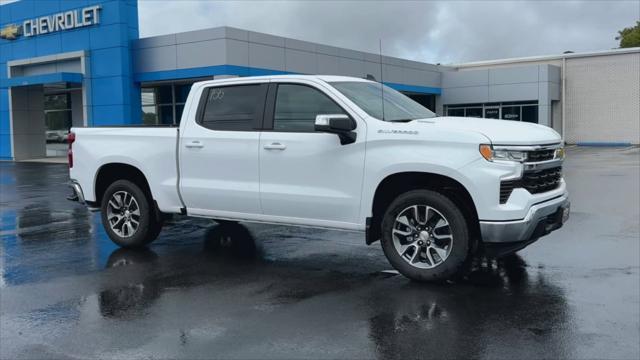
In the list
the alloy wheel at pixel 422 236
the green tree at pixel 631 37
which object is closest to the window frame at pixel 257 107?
the alloy wheel at pixel 422 236

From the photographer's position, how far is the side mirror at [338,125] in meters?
6.20

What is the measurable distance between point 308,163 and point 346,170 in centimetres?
44

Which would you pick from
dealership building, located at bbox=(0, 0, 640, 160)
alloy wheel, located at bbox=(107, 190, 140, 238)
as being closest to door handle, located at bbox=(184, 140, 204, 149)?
alloy wheel, located at bbox=(107, 190, 140, 238)

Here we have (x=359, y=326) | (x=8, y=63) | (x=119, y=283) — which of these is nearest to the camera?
(x=359, y=326)

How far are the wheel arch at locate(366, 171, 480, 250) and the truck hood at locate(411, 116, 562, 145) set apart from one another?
1.63 ft

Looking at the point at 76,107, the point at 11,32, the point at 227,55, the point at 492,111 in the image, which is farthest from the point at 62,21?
the point at 492,111

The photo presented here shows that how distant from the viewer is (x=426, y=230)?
6.18 meters

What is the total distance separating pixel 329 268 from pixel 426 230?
1.28 m

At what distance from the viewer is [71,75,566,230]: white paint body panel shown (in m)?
5.83

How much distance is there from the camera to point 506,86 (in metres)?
39.7

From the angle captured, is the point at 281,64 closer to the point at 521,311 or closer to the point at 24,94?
the point at 24,94

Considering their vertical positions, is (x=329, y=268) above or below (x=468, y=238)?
below

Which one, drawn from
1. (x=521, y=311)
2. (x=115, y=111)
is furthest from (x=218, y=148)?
(x=115, y=111)

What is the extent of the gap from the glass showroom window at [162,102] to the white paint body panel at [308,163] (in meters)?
21.4
